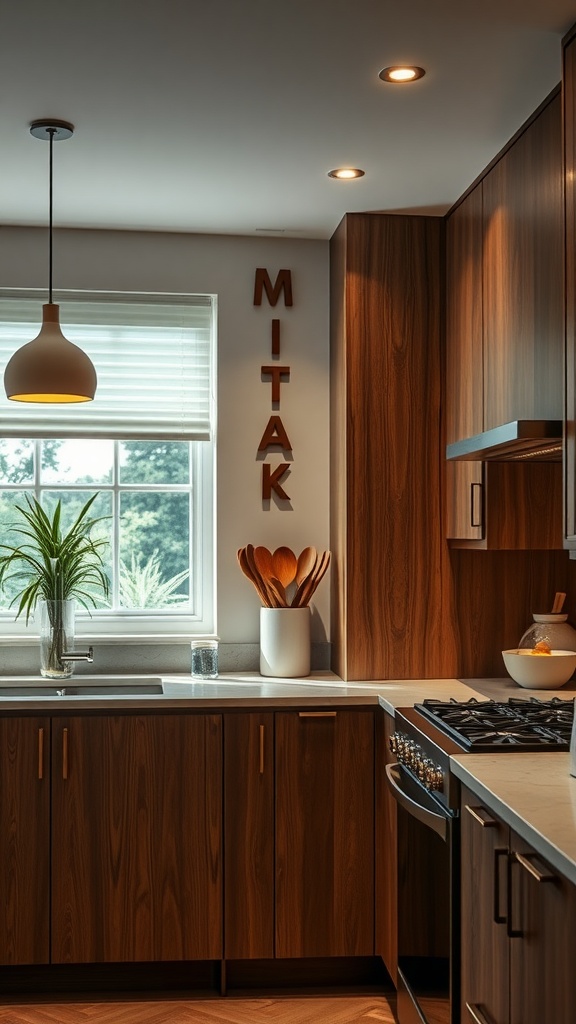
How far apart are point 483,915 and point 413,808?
0.48m

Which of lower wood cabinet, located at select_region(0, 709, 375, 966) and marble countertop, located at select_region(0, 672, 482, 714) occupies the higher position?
marble countertop, located at select_region(0, 672, 482, 714)

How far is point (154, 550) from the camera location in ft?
12.9

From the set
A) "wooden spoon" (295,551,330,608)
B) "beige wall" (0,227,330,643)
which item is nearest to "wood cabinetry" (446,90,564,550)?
"wooden spoon" (295,551,330,608)

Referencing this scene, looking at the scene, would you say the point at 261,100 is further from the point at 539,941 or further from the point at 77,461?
the point at 539,941

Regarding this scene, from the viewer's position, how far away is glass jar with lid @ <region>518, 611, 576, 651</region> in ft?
11.0

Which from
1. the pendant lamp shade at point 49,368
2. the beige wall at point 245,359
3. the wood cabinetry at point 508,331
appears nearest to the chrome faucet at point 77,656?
the beige wall at point 245,359

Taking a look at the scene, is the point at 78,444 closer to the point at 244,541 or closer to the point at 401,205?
the point at 244,541

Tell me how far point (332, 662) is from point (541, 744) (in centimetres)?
153

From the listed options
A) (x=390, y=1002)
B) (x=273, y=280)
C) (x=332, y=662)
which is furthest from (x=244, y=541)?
(x=390, y=1002)

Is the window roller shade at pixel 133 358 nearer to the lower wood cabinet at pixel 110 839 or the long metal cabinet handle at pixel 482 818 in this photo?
the lower wood cabinet at pixel 110 839

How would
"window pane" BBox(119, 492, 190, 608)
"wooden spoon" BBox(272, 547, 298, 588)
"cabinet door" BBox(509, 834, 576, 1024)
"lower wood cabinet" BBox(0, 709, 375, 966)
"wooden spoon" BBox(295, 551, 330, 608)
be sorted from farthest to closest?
"window pane" BBox(119, 492, 190, 608), "wooden spoon" BBox(272, 547, 298, 588), "wooden spoon" BBox(295, 551, 330, 608), "lower wood cabinet" BBox(0, 709, 375, 966), "cabinet door" BBox(509, 834, 576, 1024)

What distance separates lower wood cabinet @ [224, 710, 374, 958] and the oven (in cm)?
34

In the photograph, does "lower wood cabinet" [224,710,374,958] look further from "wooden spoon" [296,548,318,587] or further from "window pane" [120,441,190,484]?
"window pane" [120,441,190,484]

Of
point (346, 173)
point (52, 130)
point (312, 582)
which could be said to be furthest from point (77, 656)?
point (346, 173)
